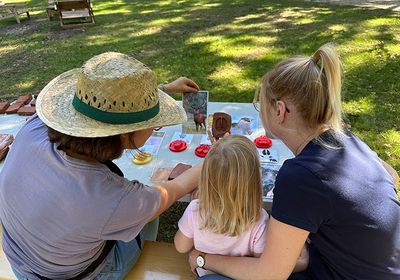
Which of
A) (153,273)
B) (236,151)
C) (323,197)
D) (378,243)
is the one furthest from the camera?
(153,273)

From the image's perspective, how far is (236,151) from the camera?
1560 mm

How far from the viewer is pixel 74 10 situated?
8.30m

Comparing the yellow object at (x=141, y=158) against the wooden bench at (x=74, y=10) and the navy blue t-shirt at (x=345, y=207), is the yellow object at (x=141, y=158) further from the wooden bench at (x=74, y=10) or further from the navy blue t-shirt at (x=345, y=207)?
the wooden bench at (x=74, y=10)

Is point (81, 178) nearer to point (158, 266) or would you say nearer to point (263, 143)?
point (158, 266)

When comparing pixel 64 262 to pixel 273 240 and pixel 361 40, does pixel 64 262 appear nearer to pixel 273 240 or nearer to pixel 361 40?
pixel 273 240

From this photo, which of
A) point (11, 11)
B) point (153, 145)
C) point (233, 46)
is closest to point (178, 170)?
point (153, 145)

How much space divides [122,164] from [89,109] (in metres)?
0.88

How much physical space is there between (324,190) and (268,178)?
0.77m

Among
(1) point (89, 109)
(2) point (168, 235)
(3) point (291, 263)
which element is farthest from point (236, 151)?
(2) point (168, 235)

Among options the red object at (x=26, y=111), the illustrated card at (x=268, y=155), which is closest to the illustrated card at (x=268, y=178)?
the illustrated card at (x=268, y=155)

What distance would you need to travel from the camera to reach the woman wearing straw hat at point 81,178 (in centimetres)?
143

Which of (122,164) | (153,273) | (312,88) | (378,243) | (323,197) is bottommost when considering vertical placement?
(153,273)

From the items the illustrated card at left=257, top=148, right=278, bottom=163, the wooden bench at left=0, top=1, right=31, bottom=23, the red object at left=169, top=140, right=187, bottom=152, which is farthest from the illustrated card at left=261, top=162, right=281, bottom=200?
the wooden bench at left=0, top=1, right=31, bottom=23

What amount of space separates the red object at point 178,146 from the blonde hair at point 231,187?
0.79 metres
